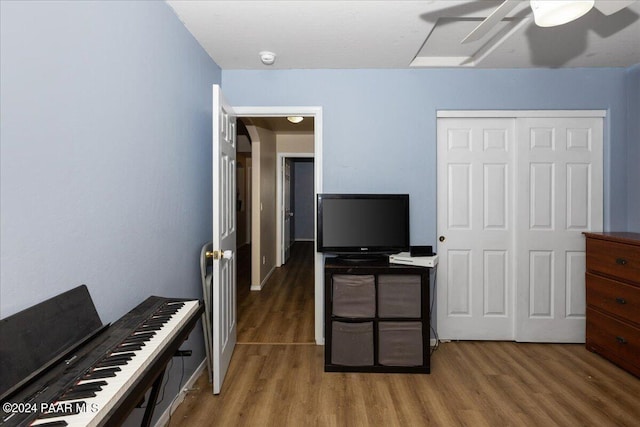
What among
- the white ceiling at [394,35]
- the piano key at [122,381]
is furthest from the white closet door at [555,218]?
the piano key at [122,381]

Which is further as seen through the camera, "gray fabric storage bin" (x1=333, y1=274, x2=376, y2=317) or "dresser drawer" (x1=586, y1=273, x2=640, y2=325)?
"gray fabric storage bin" (x1=333, y1=274, x2=376, y2=317)

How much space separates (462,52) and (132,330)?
9.86 ft

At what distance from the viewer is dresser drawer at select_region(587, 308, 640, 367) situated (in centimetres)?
248

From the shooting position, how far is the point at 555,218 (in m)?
3.07

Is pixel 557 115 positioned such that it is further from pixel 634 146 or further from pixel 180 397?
pixel 180 397

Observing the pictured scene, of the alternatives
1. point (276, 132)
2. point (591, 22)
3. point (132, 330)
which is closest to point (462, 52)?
point (591, 22)

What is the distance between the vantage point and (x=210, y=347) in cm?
245

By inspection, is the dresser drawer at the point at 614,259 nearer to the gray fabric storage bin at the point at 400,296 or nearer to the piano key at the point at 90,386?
→ the gray fabric storage bin at the point at 400,296

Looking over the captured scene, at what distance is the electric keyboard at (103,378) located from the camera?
2.44 feet

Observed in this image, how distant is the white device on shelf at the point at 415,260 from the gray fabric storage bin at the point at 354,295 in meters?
0.26

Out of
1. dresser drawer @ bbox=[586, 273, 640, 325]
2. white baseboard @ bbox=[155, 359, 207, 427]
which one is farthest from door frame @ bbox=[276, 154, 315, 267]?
dresser drawer @ bbox=[586, 273, 640, 325]

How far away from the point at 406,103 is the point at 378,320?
188 cm

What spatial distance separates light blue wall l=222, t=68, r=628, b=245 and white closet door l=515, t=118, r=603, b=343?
0.49 feet

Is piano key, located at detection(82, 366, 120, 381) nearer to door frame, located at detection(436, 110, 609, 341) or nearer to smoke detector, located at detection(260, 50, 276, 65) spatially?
smoke detector, located at detection(260, 50, 276, 65)
